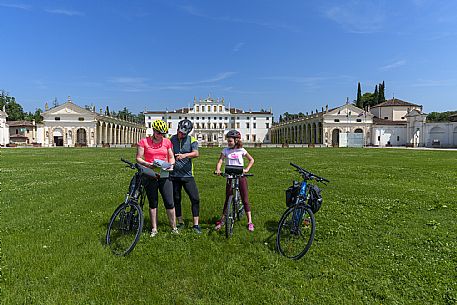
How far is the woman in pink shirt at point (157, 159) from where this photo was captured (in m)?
4.86

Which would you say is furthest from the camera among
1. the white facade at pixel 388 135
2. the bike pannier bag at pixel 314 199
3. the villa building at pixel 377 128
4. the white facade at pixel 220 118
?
the white facade at pixel 220 118

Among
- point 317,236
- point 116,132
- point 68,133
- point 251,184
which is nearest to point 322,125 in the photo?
point 116,132

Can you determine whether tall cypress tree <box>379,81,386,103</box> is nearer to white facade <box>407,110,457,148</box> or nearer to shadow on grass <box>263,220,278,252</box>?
white facade <box>407,110,457,148</box>

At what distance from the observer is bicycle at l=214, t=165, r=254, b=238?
5055 mm

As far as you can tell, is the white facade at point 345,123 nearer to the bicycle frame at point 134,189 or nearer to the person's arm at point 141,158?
the person's arm at point 141,158

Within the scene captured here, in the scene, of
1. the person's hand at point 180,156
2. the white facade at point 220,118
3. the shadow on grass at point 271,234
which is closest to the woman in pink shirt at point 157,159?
the person's hand at point 180,156

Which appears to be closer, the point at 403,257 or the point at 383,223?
the point at 403,257

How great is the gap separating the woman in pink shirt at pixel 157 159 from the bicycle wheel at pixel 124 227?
0.38m

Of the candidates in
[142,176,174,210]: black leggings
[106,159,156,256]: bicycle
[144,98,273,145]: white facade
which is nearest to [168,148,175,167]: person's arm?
[142,176,174,210]: black leggings

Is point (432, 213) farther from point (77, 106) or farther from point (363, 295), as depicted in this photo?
point (77, 106)

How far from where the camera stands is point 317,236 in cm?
526

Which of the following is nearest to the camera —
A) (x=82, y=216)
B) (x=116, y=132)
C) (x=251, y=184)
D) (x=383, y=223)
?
(x=383, y=223)

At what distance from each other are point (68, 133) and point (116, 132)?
14.5m

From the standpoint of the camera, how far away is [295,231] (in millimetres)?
4582
